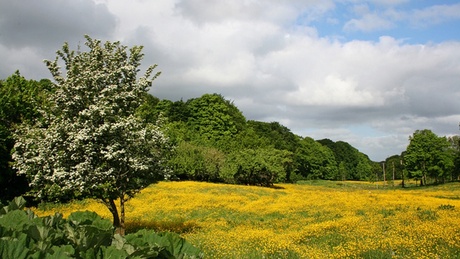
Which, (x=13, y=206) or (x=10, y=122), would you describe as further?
(x=10, y=122)

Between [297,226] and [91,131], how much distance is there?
42.6 feet

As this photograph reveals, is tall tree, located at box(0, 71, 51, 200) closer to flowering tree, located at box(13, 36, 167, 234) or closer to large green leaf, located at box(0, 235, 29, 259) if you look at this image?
flowering tree, located at box(13, 36, 167, 234)

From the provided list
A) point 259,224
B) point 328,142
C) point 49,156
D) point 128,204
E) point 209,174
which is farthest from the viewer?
point 328,142

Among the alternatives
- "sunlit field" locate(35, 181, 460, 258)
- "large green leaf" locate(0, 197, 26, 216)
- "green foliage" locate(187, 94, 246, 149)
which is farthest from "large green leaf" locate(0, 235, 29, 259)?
"green foliage" locate(187, 94, 246, 149)

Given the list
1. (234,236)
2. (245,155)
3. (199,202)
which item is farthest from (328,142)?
(234,236)

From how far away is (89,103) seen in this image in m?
15.7

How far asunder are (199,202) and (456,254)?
75.8 ft

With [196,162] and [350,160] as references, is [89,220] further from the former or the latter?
[350,160]

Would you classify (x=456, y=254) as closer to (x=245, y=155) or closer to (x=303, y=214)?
(x=303, y=214)

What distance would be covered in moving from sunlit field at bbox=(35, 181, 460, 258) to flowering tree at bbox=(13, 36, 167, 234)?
5.18 meters

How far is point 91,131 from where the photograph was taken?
15.0m

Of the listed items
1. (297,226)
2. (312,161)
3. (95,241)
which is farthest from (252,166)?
(312,161)

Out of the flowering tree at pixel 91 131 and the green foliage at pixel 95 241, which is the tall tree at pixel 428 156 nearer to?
the flowering tree at pixel 91 131

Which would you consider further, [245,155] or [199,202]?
[245,155]
